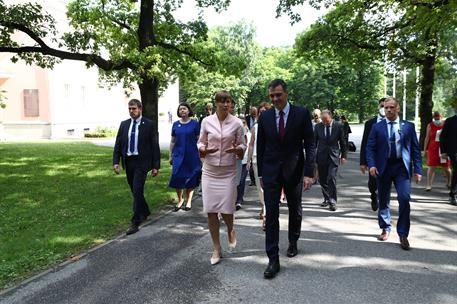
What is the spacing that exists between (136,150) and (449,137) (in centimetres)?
603

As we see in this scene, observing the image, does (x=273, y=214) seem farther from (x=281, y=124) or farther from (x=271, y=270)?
(x=281, y=124)

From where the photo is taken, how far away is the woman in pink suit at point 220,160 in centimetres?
525

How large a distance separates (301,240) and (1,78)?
34.0m

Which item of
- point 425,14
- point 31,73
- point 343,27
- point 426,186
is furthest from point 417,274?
point 31,73

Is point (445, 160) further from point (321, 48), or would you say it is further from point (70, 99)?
point (70, 99)

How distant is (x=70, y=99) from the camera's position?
36062 millimetres

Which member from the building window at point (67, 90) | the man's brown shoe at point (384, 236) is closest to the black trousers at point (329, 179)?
the man's brown shoe at point (384, 236)

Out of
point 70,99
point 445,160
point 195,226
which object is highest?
point 70,99

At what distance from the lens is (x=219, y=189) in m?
5.27

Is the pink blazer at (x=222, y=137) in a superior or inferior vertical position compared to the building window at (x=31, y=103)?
inferior

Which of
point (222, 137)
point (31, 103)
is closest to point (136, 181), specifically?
point (222, 137)

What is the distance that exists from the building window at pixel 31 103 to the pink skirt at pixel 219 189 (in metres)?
32.0

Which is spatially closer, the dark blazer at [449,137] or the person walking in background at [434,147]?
the dark blazer at [449,137]

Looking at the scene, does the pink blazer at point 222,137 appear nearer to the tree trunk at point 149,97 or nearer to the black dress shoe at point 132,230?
the black dress shoe at point 132,230
